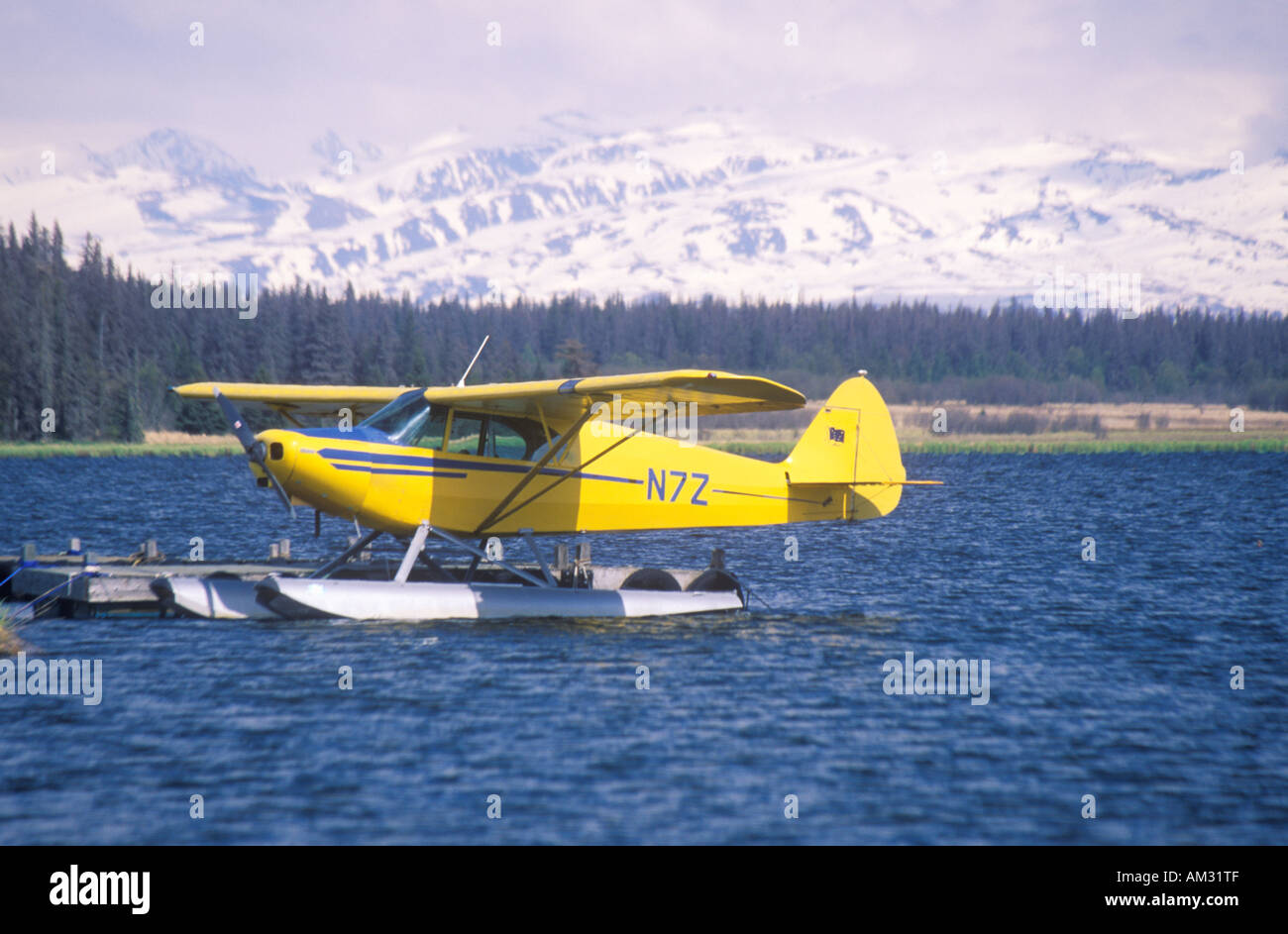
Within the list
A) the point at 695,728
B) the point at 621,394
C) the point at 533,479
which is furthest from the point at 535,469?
the point at 695,728

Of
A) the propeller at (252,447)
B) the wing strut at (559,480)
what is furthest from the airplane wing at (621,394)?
the propeller at (252,447)

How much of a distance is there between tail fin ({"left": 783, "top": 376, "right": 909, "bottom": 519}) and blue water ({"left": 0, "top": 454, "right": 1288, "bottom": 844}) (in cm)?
158

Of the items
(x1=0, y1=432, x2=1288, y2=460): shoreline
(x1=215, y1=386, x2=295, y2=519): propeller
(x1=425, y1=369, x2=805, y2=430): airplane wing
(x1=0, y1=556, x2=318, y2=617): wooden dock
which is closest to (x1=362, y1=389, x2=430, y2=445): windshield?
(x1=425, y1=369, x2=805, y2=430): airplane wing

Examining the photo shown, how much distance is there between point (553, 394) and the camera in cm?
1214

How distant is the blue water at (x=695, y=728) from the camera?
7117mm

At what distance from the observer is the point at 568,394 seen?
472 inches

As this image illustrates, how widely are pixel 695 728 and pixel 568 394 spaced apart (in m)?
4.25

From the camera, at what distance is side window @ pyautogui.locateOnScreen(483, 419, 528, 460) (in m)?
13.0

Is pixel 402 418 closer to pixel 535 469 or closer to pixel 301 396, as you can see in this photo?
pixel 535 469

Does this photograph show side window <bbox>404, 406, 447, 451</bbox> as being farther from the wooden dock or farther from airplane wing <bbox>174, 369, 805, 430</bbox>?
the wooden dock

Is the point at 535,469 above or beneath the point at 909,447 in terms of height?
above
